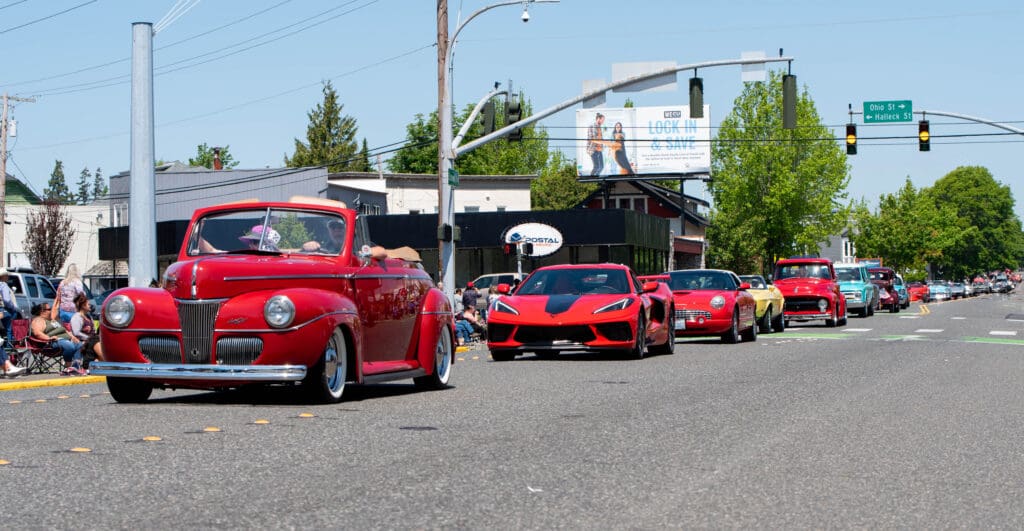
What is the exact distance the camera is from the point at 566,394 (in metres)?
13.2

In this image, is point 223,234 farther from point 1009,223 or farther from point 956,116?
point 1009,223

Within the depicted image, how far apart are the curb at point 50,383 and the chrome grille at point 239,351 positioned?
566 cm

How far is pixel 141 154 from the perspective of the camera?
2192cm

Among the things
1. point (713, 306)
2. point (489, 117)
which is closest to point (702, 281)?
point (713, 306)

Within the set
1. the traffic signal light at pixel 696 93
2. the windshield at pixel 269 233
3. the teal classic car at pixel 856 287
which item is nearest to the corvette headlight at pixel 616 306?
the windshield at pixel 269 233

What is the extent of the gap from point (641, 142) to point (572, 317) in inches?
2269

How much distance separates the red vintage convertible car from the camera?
11133 millimetres

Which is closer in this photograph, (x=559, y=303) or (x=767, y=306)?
(x=559, y=303)

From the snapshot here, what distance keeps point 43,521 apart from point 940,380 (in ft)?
39.0

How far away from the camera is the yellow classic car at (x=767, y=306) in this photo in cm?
3031

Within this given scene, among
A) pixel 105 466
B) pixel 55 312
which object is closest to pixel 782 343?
pixel 55 312

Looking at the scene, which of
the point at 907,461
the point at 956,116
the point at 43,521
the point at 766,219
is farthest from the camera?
the point at 766,219

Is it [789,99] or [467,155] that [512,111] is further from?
[467,155]

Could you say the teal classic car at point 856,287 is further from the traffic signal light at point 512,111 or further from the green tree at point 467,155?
the green tree at point 467,155
